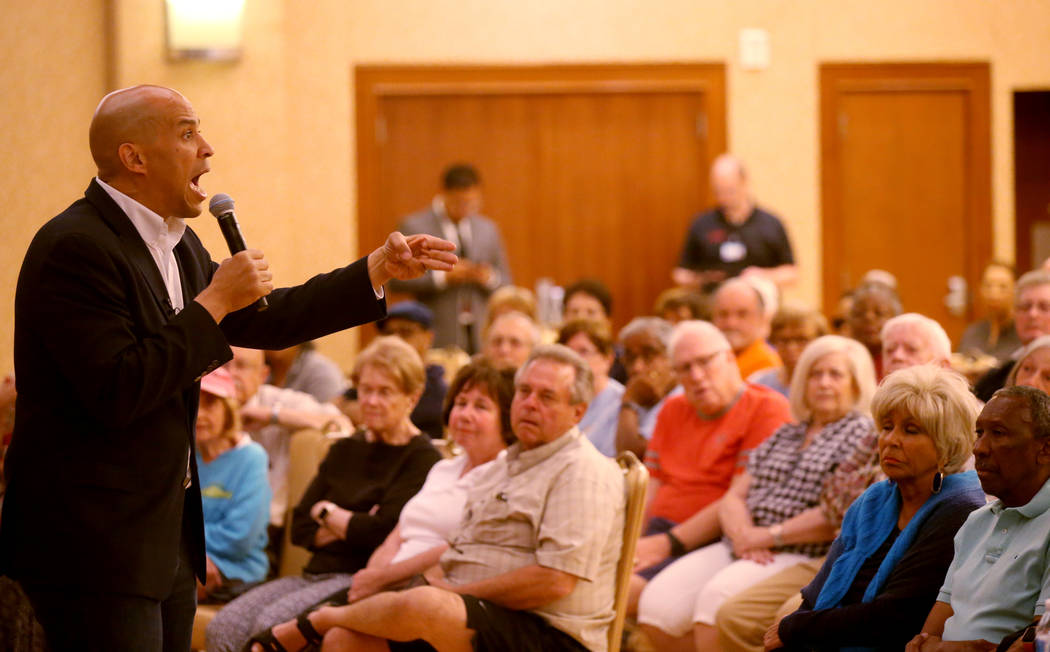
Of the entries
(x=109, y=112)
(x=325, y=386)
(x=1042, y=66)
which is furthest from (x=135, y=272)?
(x=1042, y=66)

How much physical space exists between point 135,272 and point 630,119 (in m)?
5.89

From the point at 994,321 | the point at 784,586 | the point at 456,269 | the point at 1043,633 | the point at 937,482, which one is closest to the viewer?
the point at 1043,633

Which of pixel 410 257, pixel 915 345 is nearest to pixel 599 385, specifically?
pixel 915 345

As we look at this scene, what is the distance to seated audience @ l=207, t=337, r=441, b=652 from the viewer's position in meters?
3.62

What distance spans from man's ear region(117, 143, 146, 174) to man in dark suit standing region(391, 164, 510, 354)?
191 inches

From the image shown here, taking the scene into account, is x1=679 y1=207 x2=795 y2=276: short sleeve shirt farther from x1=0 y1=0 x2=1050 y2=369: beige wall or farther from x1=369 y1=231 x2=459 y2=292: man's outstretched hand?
x1=369 y1=231 x2=459 y2=292: man's outstretched hand

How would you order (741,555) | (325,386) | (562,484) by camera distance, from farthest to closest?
(325,386), (741,555), (562,484)

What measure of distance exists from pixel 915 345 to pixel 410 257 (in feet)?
6.59

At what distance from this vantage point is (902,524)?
8.91ft

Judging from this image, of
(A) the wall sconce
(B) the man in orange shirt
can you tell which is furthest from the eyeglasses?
(A) the wall sconce

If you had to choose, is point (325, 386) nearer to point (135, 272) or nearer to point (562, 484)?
point (562, 484)

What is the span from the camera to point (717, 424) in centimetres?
391

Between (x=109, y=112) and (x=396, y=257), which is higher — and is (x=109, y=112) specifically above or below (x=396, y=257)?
above

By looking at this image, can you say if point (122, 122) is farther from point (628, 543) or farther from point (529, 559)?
point (628, 543)
